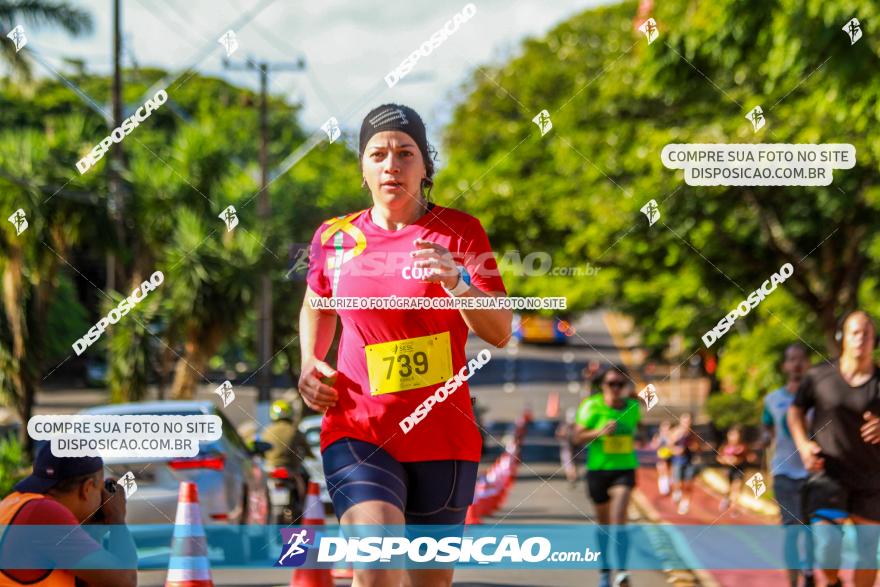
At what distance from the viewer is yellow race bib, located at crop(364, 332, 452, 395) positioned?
4.75 m

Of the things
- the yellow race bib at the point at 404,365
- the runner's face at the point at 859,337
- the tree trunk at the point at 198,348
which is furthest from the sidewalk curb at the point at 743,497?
the yellow race bib at the point at 404,365

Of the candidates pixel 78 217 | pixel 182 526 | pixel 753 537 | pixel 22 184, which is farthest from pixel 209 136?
pixel 182 526

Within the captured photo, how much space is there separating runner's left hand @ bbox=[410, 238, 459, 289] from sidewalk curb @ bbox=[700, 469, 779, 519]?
996cm

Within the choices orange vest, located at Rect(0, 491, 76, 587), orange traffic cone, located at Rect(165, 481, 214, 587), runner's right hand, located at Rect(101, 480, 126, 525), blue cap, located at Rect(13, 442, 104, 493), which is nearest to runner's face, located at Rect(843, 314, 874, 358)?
orange traffic cone, located at Rect(165, 481, 214, 587)

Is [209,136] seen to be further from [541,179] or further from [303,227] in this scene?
[541,179]

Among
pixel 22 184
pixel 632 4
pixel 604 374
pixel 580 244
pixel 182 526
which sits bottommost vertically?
pixel 182 526

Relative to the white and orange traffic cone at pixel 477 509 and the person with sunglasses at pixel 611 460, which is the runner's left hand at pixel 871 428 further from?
the white and orange traffic cone at pixel 477 509

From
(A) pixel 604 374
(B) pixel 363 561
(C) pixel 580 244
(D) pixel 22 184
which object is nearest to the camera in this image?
(B) pixel 363 561

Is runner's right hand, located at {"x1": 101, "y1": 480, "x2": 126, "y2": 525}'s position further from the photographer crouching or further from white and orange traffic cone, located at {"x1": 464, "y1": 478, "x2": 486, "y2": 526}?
white and orange traffic cone, located at {"x1": 464, "y1": 478, "x2": 486, "y2": 526}

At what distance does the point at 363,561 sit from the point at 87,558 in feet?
3.29

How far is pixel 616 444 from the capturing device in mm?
9523

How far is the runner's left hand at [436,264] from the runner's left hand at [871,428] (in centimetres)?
341

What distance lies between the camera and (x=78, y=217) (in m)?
16.8

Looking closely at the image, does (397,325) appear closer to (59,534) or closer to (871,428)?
(59,534)
